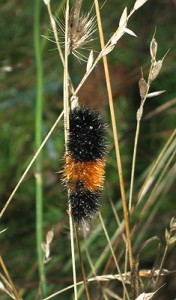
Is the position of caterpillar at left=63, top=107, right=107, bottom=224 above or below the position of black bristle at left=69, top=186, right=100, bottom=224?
above

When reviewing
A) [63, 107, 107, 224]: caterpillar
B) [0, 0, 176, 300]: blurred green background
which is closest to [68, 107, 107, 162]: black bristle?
[63, 107, 107, 224]: caterpillar

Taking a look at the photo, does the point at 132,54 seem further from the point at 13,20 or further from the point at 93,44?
the point at 13,20

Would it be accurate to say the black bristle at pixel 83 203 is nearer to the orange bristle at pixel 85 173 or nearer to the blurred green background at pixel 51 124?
the orange bristle at pixel 85 173

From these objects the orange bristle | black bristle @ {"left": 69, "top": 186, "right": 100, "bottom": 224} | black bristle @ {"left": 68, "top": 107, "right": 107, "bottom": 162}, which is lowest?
black bristle @ {"left": 69, "top": 186, "right": 100, "bottom": 224}

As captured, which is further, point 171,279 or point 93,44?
point 93,44

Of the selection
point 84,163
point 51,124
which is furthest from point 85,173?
point 51,124

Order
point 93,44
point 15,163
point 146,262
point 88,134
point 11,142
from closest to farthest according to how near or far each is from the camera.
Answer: point 88,134
point 146,262
point 15,163
point 11,142
point 93,44

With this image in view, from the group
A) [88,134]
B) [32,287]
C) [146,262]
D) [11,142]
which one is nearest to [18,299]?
[88,134]

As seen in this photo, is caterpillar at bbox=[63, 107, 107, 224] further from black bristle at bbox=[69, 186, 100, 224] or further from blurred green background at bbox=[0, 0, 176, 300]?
blurred green background at bbox=[0, 0, 176, 300]

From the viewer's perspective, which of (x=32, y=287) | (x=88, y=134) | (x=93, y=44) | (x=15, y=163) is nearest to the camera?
(x=88, y=134)
